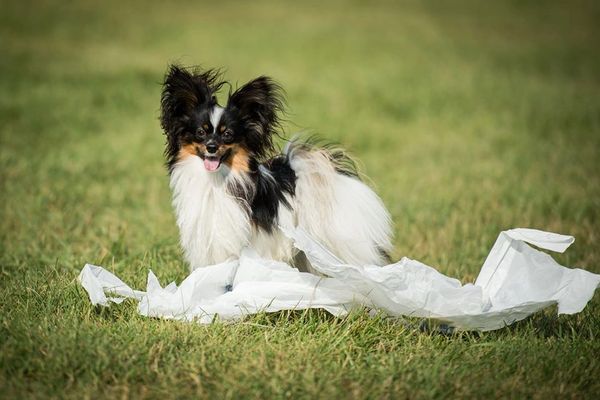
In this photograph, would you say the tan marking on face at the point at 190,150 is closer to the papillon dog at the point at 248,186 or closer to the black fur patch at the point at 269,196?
the papillon dog at the point at 248,186

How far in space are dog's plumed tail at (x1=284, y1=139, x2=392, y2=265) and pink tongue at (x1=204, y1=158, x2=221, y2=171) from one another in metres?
0.55

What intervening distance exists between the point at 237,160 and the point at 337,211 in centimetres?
70

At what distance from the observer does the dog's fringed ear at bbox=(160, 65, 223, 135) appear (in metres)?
4.10

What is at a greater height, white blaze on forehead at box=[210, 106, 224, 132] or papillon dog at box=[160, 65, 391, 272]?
white blaze on forehead at box=[210, 106, 224, 132]

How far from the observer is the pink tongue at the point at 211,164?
13.2 feet

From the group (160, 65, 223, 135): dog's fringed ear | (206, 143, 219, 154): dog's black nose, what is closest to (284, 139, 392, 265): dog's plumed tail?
(206, 143, 219, 154): dog's black nose

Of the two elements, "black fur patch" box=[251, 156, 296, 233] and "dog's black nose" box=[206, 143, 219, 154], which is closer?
"dog's black nose" box=[206, 143, 219, 154]

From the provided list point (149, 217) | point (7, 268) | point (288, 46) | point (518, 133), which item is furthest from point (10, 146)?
point (288, 46)

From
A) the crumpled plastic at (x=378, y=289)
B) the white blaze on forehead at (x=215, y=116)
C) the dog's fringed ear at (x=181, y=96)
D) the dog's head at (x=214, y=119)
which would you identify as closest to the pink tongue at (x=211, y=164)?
the dog's head at (x=214, y=119)

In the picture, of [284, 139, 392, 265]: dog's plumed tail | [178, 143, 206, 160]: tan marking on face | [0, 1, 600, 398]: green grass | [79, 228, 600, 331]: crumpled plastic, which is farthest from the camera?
[284, 139, 392, 265]: dog's plumed tail

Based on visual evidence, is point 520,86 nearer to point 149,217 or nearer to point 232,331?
point 149,217

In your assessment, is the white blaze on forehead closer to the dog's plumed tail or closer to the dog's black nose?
the dog's black nose

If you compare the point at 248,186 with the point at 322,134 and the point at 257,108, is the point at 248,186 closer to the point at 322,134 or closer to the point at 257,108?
the point at 257,108

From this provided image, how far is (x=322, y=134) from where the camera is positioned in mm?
10016
